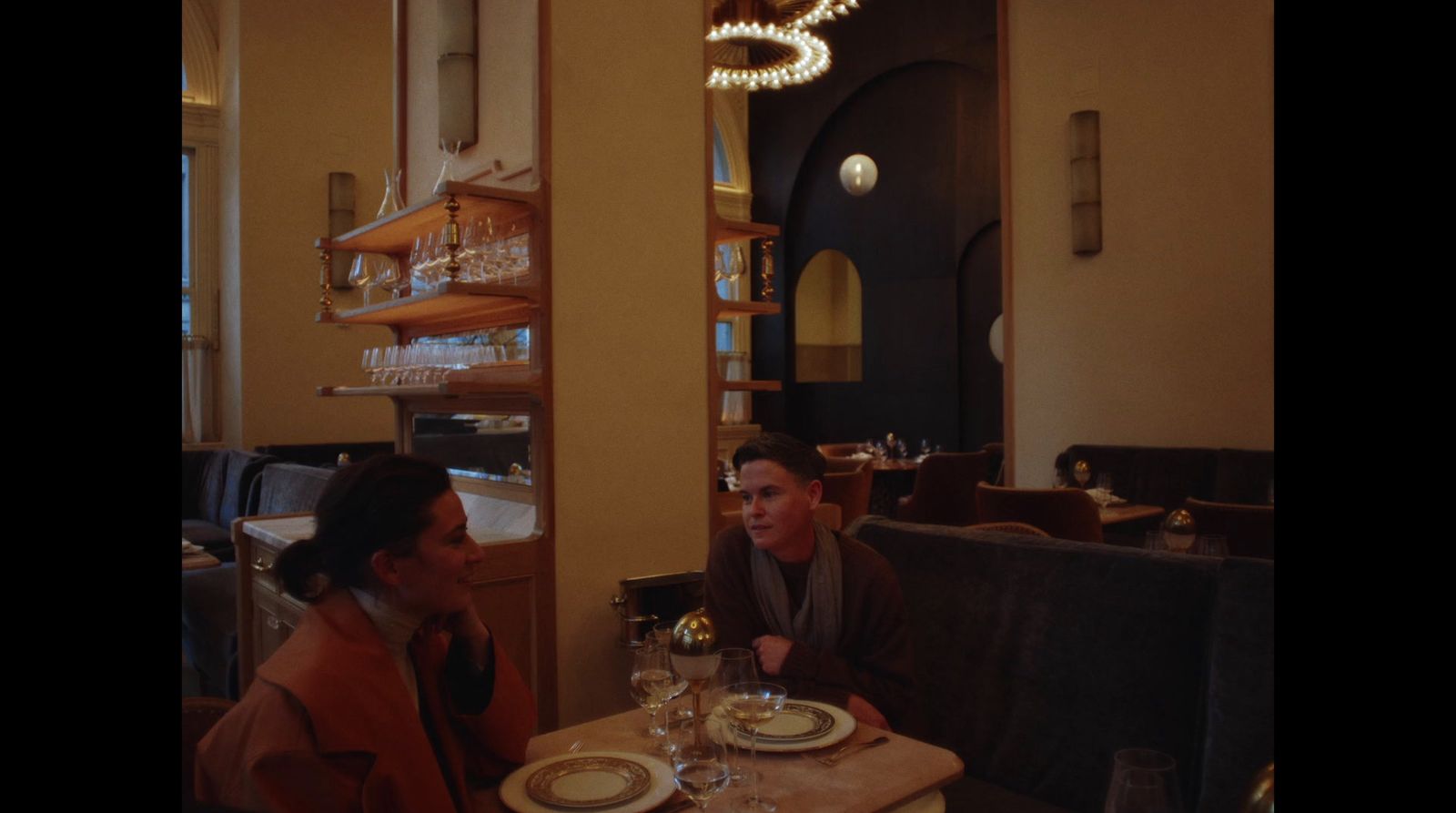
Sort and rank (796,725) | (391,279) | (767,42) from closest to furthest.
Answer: (796,725)
(391,279)
(767,42)

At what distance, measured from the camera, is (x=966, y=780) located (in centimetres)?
243

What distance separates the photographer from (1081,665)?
7.64ft

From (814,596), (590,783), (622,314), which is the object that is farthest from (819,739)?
(622,314)

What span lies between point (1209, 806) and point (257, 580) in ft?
10.8

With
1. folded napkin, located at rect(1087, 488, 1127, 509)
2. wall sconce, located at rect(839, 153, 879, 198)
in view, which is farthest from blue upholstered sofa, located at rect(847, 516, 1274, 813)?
wall sconce, located at rect(839, 153, 879, 198)

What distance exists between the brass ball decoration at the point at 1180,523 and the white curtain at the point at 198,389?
7.43m

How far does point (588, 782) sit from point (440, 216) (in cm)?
230

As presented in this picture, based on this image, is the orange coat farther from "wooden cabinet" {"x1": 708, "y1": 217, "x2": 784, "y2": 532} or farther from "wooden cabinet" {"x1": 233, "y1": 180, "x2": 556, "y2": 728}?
"wooden cabinet" {"x1": 708, "y1": 217, "x2": 784, "y2": 532}

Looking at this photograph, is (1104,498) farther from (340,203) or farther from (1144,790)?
(340,203)

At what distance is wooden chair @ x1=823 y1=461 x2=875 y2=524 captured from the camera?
6.25m

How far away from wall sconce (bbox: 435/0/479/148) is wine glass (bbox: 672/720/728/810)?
2.68 m

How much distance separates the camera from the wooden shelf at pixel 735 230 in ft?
11.5

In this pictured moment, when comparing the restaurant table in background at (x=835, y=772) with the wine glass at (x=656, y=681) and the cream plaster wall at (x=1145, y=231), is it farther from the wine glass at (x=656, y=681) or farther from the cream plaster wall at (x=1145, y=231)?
the cream plaster wall at (x=1145, y=231)
